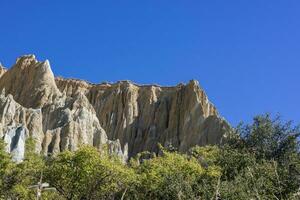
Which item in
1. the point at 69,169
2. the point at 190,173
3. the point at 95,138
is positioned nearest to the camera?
the point at 69,169

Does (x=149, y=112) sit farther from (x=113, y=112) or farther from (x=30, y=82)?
(x=30, y=82)

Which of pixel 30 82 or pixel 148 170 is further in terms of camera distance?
pixel 30 82

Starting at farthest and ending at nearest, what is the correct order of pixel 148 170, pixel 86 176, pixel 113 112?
pixel 113 112, pixel 148 170, pixel 86 176

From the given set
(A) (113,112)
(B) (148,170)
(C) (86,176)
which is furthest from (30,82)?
(C) (86,176)

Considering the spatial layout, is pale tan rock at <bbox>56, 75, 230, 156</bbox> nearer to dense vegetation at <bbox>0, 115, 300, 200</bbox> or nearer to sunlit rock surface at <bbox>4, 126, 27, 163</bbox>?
sunlit rock surface at <bbox>4, 126, 27, 163</bbox>

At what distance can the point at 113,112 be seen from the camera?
14188 cm

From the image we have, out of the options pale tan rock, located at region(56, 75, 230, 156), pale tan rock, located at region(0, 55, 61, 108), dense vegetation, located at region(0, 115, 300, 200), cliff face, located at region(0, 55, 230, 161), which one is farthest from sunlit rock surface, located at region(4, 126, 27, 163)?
pale tan rock, located at region(0, 55, 61, 108)

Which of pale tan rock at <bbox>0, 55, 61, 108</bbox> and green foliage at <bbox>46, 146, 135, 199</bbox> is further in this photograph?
pale tan rock at <bbox>0, 55, 61, 108</bbox>

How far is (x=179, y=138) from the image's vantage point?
123125 millimetres

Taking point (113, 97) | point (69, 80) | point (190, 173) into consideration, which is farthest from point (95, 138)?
point (190, 173)

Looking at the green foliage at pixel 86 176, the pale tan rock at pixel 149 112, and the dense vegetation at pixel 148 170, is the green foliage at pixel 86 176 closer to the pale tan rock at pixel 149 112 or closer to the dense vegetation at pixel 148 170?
the dense vegetation at pixel 148 170

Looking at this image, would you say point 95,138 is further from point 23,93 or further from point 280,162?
point 280,162

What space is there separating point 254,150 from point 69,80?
366 ft

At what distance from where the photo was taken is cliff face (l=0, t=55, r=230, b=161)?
350ft
